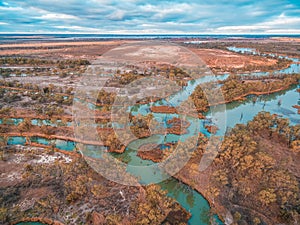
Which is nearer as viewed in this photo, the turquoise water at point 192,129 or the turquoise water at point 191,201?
the turquoise water at point 191,201

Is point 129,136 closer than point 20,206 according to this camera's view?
No

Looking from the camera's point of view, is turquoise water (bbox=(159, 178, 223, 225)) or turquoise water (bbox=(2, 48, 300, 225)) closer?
turquoise water (bbox=(159, 178, 223, 225))

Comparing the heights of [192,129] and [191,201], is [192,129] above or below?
above

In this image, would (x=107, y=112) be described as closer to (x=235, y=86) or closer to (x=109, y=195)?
(x=109, y=195)

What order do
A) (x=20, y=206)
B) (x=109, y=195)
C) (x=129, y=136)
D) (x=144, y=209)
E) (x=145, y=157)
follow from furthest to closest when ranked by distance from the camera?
(x=129, y=136), (x=145, y=157), (x=109, y=195), (x=20, y=206), (x=144, y=209)

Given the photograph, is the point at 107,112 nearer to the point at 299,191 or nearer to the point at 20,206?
the point at 20,206

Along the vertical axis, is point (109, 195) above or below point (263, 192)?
below

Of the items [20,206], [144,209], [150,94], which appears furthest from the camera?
[150,94]

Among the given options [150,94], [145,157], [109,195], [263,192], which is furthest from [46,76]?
[263,192]

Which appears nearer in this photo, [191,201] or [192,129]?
[191,201]
